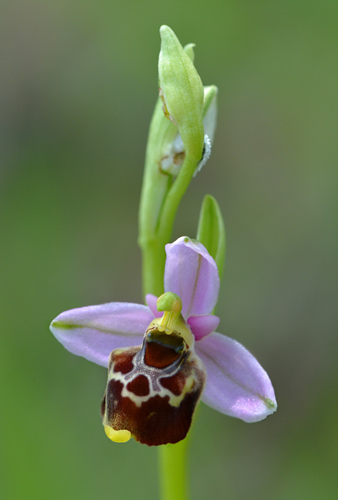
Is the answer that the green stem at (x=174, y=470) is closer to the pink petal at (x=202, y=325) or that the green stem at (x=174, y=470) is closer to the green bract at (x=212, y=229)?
the pink petal at (x=202, y=325)

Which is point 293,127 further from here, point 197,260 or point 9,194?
point 197,260

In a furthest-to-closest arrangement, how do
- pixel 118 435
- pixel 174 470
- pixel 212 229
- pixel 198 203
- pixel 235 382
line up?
1. pixel 198 203
2. pixel 174 470
3. pixel 212 229
4. pixel 235 382
5. pixel 118 435

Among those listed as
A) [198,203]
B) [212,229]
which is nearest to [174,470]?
[212,229]

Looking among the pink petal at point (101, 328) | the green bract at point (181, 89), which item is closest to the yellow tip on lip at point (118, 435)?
the pink petal at point (101, 328)

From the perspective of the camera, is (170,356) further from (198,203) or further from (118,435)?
(198,203)

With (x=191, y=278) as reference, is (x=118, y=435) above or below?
below
